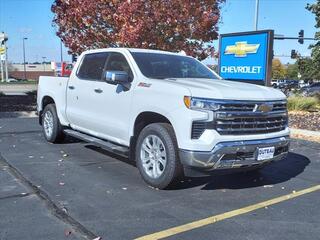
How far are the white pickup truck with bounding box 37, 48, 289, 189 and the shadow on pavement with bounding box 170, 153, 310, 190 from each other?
0.55 m

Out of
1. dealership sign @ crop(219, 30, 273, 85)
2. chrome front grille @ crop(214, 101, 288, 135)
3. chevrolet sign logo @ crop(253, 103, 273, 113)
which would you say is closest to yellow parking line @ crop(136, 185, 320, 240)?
chrome front grille @ crop(214, 101, 288, 135)

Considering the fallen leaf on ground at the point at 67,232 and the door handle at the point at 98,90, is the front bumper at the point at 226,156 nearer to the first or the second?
the fallen leaf on ground at the point at 67,232

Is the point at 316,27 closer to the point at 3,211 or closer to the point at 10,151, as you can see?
the point at 10,151

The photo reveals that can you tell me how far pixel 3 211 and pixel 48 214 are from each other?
52 centimetres

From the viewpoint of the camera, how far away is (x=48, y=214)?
499 centimetres

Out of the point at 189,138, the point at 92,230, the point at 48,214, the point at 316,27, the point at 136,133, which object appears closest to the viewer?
the point at 92,230

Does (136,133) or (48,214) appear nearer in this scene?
(48,214)

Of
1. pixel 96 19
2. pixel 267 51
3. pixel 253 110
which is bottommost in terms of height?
pixel 253 110

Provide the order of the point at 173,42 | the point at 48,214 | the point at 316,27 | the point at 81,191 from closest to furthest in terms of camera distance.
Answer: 1. the point at 48,214
2. the point at 81,191
3. the point at 173,42
4. the point at 316,27

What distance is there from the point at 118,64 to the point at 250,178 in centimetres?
263

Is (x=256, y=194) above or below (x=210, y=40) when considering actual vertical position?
below

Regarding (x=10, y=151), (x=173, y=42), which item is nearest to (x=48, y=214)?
(x=10, y=151)

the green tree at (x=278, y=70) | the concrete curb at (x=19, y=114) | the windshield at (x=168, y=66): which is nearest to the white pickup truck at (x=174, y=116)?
the windshield at (x=168, y=66)

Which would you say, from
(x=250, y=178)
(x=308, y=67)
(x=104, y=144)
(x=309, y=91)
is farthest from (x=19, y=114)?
(x=309, y=91)
